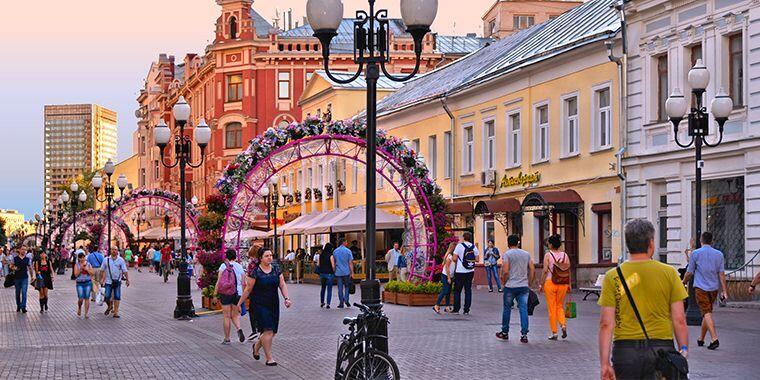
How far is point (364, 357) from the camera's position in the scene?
11156 mm

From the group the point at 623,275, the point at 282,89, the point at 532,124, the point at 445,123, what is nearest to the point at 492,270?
the point at 532,124

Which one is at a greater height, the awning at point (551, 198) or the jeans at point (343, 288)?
the awning at point (551, 198)

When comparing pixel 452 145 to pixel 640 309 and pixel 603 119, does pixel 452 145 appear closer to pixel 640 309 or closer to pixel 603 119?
pixel 603 119

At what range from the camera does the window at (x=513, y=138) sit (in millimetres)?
39812

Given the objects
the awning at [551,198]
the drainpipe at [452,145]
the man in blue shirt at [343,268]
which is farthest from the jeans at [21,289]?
the drainpipe at [452,145]

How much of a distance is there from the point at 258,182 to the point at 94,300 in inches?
356

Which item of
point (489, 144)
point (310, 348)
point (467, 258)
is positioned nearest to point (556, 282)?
point (310, 348)

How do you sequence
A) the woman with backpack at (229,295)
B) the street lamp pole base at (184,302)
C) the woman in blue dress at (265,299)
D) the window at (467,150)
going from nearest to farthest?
1. the woman in blue dress at (265,299)
2. the woman with backpack at (229,295)
3. the street lamp pole base at (184,302)
4. the window at (467,150)

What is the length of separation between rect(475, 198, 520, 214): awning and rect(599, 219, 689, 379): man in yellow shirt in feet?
100

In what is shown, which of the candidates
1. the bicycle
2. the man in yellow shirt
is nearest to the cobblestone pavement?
the bicycle

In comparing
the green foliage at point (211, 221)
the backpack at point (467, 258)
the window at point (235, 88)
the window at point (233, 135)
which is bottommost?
the backpack at point (467, 258)

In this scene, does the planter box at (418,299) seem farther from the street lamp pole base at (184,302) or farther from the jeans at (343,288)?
the street lamp pole base at (184,302)

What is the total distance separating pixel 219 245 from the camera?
2734 centimetres

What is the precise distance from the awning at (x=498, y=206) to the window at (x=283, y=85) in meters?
44.3
